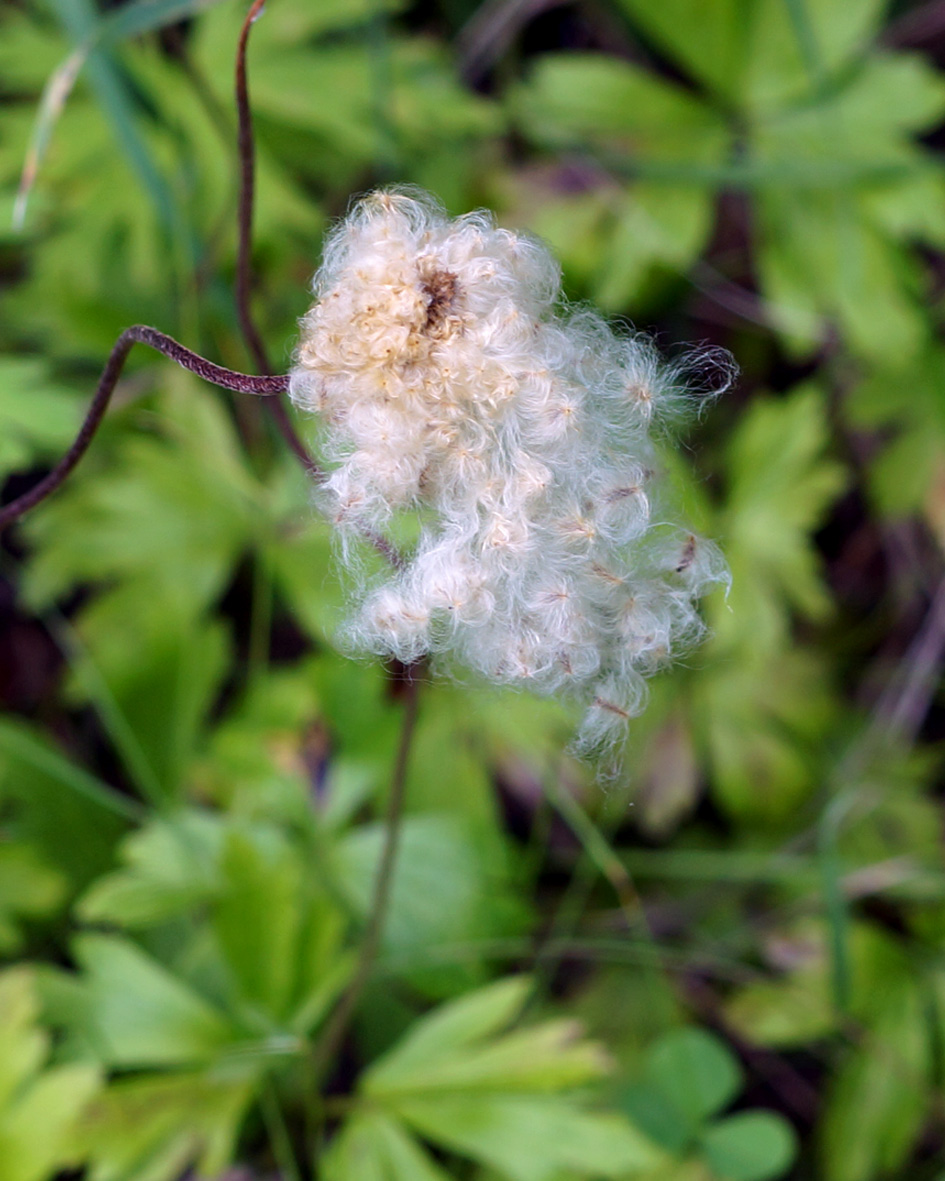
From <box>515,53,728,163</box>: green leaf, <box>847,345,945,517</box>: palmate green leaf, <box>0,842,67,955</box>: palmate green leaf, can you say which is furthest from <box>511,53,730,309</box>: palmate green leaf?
<box>0,842,67,955</box>: palmate green leaf

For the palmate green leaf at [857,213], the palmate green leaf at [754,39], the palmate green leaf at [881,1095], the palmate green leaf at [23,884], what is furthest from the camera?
the palmate green leaf at [754,39]

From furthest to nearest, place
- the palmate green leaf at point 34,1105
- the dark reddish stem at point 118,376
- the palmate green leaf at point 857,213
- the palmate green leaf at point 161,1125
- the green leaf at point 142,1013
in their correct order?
the palmate green leaf at point 857,213, the green leaf at point 142,1013, the palmate green leaf at point 161,1125, the palmate green leaf at point 34,1105, the dark reddish stem at point 118,376

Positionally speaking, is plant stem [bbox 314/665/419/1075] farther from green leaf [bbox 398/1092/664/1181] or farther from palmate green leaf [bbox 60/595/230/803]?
palmate green leaf [bbox 60/595/230/803]

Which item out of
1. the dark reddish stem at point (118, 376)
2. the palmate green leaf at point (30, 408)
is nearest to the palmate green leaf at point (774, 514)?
the palmate green leaf at point (30, 408)

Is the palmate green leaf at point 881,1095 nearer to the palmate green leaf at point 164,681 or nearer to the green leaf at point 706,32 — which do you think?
the palmate green leaf at point 164,681

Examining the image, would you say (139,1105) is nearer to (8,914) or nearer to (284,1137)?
(284,1137)
